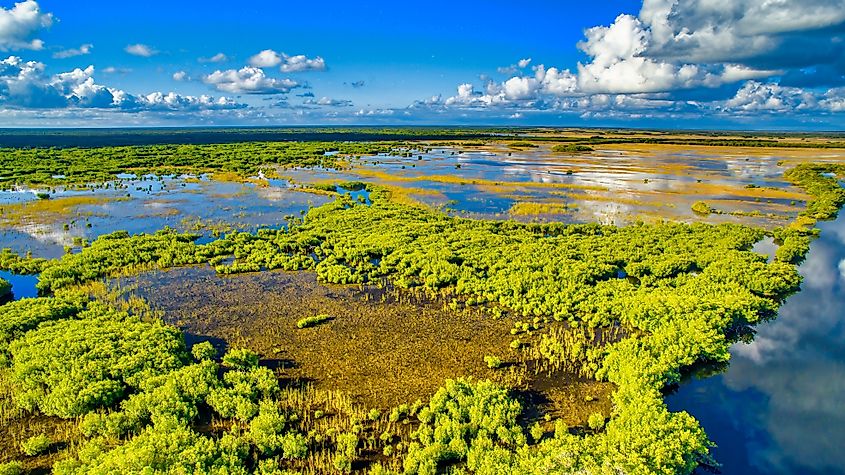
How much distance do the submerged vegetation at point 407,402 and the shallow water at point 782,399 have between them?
133 cm

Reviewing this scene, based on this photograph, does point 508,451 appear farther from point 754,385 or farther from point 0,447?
point 0,447

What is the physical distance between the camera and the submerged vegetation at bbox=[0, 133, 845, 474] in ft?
56.5

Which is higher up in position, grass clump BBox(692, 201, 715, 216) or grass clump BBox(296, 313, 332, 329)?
grass clump BBox(296, 313, 332, 329)

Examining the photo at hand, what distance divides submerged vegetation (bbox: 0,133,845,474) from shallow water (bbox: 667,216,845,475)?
4.35ft

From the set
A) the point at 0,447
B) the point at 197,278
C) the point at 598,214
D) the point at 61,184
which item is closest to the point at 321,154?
the point at 61,184

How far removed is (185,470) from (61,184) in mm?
80199

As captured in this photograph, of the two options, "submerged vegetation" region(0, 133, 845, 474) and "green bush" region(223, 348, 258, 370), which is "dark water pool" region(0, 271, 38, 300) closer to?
"submerged vegetation" region(0, 133, 845, 474)

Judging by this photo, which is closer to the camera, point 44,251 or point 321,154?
point 44,251

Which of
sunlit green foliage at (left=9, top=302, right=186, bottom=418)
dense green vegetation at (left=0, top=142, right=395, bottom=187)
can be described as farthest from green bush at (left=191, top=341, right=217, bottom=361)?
dense green vegetation at (left=0, top=142, right=395, bottom=187)

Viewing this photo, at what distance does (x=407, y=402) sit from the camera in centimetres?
2106

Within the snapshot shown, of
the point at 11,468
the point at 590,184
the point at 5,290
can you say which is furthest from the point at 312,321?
the point at 590,184

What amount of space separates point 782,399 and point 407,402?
1747 cm

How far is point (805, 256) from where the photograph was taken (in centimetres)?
4281

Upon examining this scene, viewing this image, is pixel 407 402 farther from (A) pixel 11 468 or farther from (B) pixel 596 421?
(A) pixel 11 468
